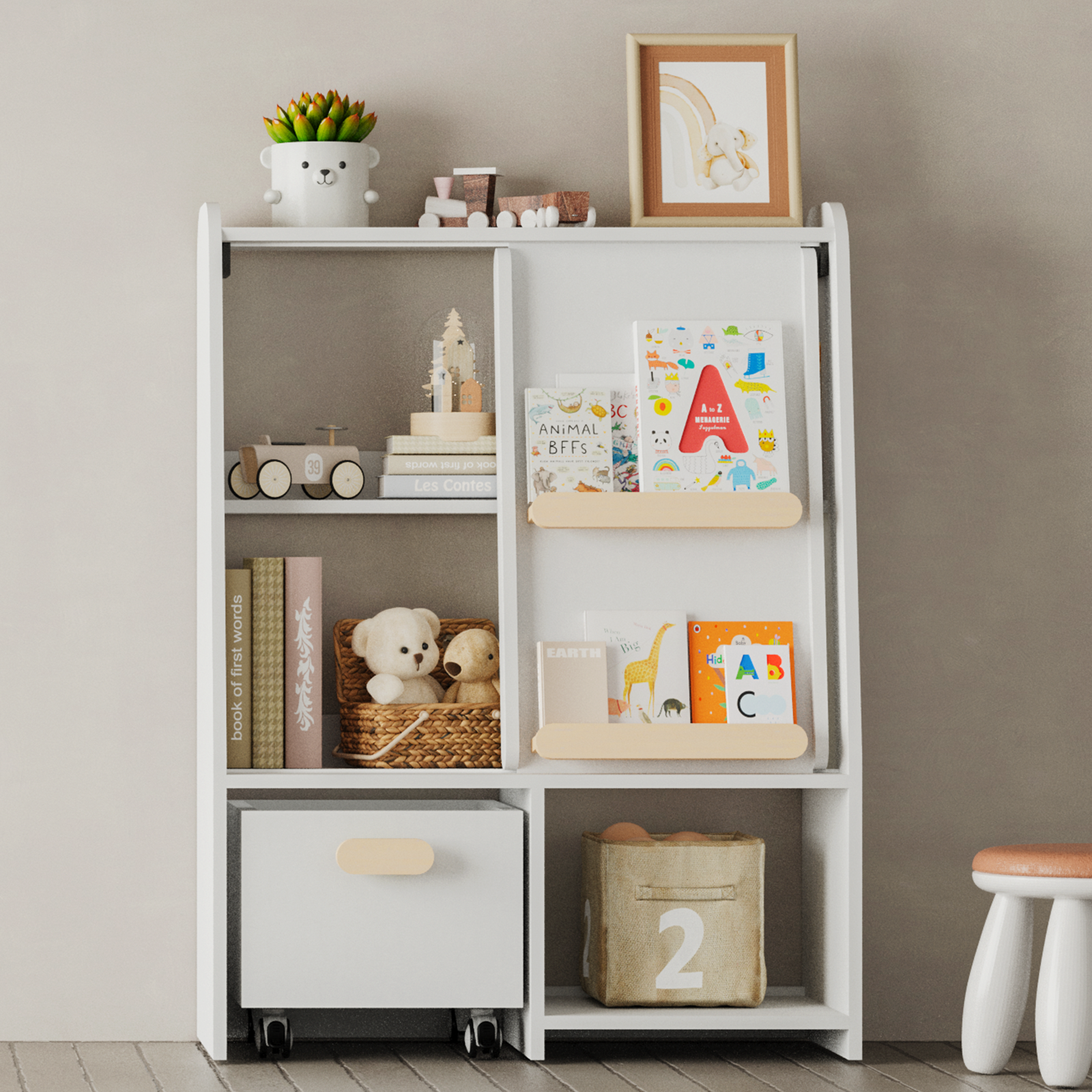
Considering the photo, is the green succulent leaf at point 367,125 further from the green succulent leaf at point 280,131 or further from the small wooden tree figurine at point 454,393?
the small wooden tree figurine at point 454,393

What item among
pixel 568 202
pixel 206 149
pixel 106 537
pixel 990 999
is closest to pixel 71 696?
pixel 106 537

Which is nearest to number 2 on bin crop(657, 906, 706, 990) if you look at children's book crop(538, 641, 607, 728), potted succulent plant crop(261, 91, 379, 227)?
children's book crop(538, 641, 607, 728)

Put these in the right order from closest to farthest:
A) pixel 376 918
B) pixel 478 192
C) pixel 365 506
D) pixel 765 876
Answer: pixel 376 918, pixel 365 506, pixel 478 192, pixel 765 876

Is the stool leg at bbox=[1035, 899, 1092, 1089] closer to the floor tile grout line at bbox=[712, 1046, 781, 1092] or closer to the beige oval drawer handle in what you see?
the floor tile grout line at bbox=[712, 1046, 781, 1092]

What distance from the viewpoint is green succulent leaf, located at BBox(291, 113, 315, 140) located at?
2365 mm

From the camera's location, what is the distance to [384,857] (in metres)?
2.15

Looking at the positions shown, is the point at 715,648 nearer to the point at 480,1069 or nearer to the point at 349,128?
the point at 480,1069

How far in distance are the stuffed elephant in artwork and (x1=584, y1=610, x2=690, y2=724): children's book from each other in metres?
0.72

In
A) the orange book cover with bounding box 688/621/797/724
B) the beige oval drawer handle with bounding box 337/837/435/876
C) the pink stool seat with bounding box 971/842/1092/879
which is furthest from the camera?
the orange book cover with bounding box 688/621/797/724

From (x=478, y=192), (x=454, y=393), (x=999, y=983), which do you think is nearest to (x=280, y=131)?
(x=478, y=192)

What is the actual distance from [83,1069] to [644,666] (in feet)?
3.46

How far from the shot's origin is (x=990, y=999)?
212 cm

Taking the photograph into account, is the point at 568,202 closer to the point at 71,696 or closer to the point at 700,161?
the point at 700,161

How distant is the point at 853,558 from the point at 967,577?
41 centimetres
